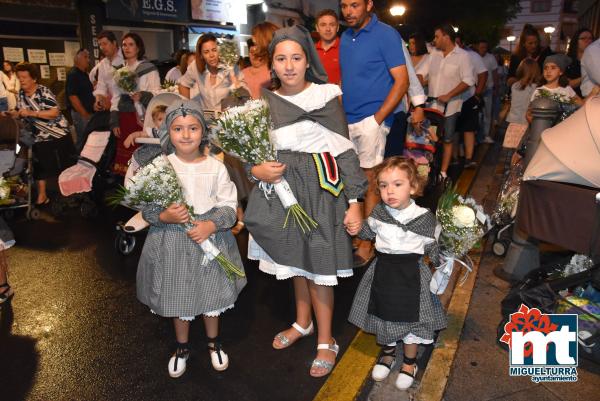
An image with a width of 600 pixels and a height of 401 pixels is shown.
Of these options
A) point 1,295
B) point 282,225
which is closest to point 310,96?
point 282,225

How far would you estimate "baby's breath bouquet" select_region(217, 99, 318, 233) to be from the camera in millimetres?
3156

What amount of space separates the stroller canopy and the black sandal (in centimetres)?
451

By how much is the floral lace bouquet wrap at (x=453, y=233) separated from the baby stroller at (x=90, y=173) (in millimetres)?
5003

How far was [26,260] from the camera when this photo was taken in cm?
570

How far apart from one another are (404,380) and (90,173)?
→ 510 cm

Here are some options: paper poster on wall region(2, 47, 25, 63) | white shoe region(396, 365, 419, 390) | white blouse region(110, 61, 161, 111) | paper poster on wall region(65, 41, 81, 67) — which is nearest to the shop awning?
paper poster on wall region(65, 41, 81, 67)

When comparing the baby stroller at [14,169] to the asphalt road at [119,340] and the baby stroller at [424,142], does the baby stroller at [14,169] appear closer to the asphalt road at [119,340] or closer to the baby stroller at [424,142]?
the asphalt road at [119,340]

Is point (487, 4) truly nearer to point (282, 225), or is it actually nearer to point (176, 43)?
point (176, 43)

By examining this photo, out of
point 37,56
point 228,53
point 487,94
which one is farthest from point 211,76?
point 37,56

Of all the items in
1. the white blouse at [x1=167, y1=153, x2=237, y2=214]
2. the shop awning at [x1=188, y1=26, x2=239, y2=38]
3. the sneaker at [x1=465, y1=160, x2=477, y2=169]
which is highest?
the shop awning at [x1=188, y1=26, x2=239, y2=38]

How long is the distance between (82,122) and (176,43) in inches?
360

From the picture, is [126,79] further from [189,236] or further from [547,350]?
[547,350]

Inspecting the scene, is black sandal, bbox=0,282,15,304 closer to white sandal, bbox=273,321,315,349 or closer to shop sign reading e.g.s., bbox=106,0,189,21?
white sandal, bbox=273,321,315,349

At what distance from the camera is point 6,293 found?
4766 millimetres
